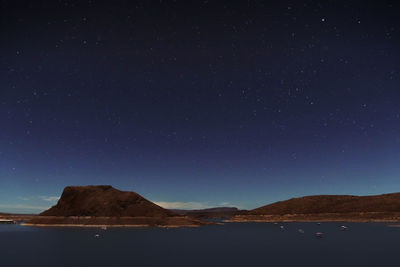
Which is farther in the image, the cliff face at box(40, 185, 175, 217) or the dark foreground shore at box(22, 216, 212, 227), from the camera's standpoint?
the cliff face at box(40, 185, 175, 217)

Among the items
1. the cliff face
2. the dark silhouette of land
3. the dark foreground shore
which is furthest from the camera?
the cliff face

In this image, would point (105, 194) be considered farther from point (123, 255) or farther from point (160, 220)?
point (123, 255)

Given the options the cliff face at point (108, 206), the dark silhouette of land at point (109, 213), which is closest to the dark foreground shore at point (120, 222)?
the dark silhouette of land at point (109, 213)

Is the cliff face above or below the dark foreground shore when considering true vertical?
above

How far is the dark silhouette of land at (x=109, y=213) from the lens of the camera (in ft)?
575

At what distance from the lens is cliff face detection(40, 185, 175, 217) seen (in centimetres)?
18225

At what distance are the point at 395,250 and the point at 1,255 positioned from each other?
270 ft

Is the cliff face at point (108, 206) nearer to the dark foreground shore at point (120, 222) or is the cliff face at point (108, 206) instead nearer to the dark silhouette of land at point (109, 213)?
the dark silhouette of land at point (109, 213)

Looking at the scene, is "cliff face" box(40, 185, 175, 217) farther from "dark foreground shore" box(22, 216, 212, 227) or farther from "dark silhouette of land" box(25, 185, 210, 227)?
"dark foreground shore" box(22, 216, 212, 227)

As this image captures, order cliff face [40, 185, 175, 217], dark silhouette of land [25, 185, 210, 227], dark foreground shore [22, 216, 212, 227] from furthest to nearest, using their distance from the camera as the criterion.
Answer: cliff face [40, 185, 175, 217] < dark silhouette of land [25, 185, 210, 227] < dark foreground shore [22, 216, 212, 227]

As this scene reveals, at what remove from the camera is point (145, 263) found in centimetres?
5384

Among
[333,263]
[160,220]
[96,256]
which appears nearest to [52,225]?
[160,220]

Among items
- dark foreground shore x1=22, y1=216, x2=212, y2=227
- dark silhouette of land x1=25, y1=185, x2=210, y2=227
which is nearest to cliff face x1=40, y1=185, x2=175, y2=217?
dark silhouette of land x1=25, y1=185, x2=210, y2=227

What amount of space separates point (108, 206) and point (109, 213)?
607cm
